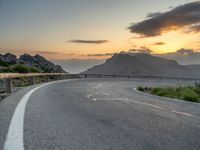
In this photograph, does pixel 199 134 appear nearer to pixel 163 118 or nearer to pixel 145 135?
pixel 145 135

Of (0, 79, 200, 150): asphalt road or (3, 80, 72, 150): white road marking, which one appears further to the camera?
(0, 79, 200, 150): asphalt road

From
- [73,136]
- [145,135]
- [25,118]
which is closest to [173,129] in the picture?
[145,135]

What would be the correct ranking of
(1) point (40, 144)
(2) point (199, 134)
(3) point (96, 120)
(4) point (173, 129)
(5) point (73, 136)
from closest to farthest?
(1) point (40, 144)
(5) point (73, 136)
(2) point (199, 134)
(4) point (173, 129)
(3) point (96, 120)

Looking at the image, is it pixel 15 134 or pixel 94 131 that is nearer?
pixel 15 134

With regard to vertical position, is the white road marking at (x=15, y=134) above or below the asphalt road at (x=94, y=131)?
above

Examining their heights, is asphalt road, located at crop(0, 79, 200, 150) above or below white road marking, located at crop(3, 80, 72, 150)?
below

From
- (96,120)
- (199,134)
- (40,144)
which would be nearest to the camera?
(40,144)

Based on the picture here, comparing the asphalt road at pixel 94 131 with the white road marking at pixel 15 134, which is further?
the asphalt road at pixel 94 131

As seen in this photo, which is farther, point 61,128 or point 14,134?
point 61,128

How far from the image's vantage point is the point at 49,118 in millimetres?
7691

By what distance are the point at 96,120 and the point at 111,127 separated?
92 centimetres

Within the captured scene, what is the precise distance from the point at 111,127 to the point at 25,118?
2.19 m

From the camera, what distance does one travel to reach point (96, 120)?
24.5 feet

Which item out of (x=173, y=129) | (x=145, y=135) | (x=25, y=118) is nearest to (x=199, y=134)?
(x=173, y=129)
